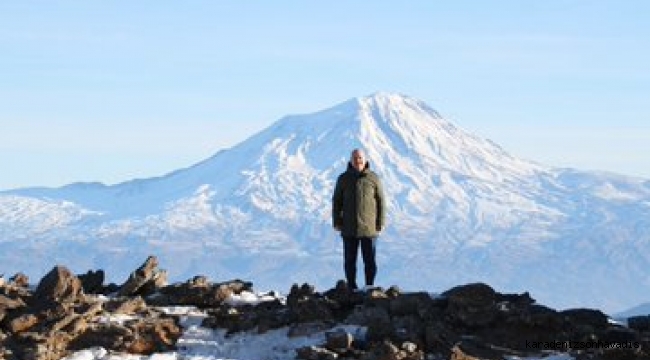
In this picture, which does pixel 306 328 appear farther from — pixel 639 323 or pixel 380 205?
pixel 639 323

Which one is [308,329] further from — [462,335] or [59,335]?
[59,335]

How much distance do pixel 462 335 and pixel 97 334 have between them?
5.45 m

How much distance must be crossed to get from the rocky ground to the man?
173 cm

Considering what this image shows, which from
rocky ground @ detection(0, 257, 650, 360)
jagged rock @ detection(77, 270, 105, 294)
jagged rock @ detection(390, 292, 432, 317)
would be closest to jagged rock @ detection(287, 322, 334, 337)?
rocky ground @ detection(0, 257, 650, 360)

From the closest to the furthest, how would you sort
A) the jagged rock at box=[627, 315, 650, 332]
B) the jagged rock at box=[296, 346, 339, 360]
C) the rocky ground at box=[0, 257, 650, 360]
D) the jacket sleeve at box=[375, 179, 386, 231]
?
the jagged rock at box=[296, 346, 339, 360]
the rocky ground at box=[0, 257, 650, 360]
the jagged rock at box=[627, 315, 650, 332]
the jacket sleeve at box=[375, 179, 386, 231]

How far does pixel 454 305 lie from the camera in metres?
21.7

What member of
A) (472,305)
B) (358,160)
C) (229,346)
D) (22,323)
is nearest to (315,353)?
(229,346)

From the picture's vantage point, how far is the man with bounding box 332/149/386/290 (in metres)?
25.2

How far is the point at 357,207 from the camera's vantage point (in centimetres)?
2519

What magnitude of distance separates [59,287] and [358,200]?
19.0ft

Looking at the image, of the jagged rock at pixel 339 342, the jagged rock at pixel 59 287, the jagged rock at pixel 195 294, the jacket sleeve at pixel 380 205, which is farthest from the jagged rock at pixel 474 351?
the jagged rock at pixel 59 287

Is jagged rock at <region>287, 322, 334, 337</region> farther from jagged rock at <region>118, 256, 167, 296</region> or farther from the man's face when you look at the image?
the man's face

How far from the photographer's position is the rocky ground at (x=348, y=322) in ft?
64.1

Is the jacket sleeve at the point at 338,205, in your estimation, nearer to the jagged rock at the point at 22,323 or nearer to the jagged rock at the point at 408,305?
the jagged rock at the point at 408,305
